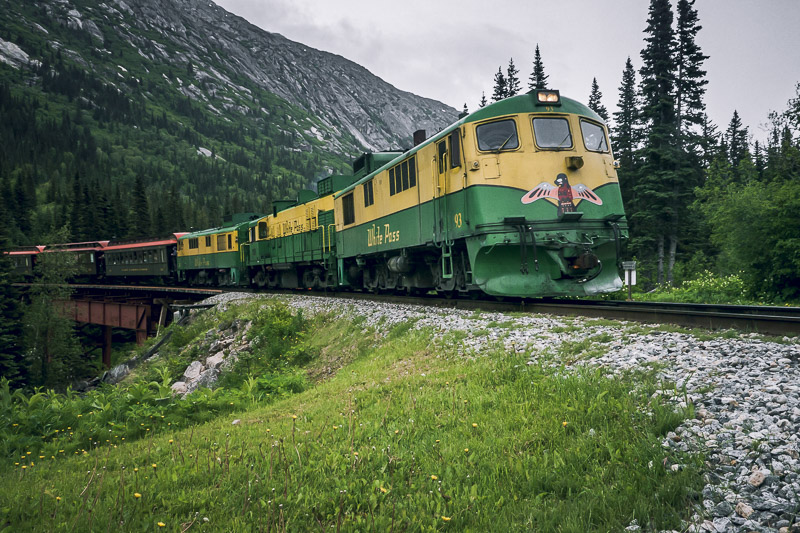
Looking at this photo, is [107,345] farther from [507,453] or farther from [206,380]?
[507,453]

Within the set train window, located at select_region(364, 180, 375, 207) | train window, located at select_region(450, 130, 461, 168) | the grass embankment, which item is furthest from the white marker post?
the grass embankment

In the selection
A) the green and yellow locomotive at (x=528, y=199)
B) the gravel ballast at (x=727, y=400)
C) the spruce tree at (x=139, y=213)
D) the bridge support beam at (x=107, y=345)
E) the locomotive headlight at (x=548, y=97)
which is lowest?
the bridge support beam at (x=107, y=345)

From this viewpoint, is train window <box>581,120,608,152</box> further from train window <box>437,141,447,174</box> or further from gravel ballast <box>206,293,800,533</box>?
gravel ballast <box>206,293,800,533</box>

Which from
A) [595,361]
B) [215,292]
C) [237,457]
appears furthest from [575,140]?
[215,292]

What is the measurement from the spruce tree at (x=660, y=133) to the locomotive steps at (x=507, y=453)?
2706cm

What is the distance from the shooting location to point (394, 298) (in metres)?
15.0

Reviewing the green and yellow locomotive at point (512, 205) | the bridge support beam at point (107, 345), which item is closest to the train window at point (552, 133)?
the green and yellow locomotive at point (512, 205)

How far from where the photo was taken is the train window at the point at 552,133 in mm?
10242

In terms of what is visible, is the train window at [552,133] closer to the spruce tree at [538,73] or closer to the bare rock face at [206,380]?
the bare rock face at [206,380]

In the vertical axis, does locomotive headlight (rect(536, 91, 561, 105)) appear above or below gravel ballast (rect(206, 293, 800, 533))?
above

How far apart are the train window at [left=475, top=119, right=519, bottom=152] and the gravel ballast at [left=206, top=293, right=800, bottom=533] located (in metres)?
4.11

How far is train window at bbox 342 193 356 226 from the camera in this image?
17375 millimetres

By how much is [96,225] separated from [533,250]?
2907 inches

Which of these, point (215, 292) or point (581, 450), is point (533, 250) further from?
point (215, 292)
